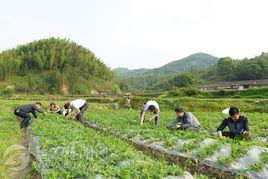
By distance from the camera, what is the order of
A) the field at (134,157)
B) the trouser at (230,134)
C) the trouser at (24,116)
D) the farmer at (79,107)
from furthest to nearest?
the farmer at (79,107) → the trouser at (24,116) → the trouser at (230,134) → the field at (134,157)

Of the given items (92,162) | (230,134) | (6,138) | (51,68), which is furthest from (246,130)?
(51,68)

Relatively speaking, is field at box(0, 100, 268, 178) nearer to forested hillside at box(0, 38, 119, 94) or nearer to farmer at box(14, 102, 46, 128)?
farmer at box(14, 102, 46, 128)

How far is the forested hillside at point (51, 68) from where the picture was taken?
51.6m

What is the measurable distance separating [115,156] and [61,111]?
11546 millimetres

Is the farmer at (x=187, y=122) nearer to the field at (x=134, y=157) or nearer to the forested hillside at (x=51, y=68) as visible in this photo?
the field at (x=134, y=157)

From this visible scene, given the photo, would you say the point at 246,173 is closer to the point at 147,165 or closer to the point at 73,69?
the point at 147,165

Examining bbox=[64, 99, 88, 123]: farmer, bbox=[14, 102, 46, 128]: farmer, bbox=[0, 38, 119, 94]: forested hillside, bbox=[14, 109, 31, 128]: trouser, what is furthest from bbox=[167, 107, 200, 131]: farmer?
bbox=[0, 38, 119, 94]: forested hillside

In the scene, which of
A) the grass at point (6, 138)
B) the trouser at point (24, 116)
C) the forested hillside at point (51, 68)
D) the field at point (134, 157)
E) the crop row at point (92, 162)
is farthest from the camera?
the forested hillside at point (51, 68)

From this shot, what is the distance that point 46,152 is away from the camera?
6965 millimetres

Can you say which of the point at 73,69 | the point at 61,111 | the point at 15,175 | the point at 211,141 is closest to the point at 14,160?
the point at 15,175

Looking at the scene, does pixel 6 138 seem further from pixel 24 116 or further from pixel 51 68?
pixel 51 68

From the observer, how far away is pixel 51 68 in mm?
54969

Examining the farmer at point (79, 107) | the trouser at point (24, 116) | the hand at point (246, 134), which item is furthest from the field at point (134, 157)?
the farmer at point (79, 107)

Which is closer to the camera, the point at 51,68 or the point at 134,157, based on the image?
the point at 134,157
